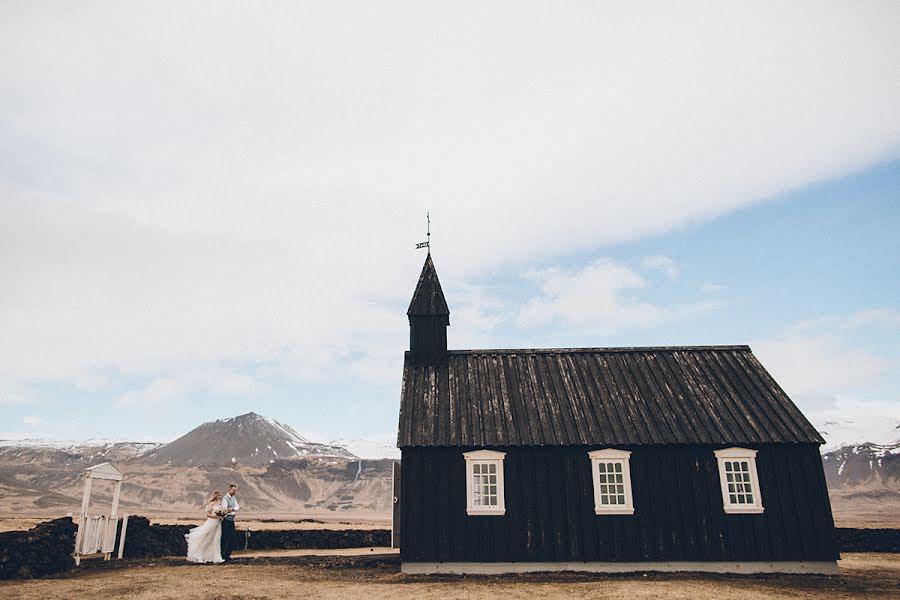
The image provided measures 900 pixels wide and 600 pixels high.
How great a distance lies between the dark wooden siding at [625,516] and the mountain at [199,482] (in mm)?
51869

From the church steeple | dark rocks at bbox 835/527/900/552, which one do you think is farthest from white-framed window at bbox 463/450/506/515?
dark rocks at bbox 835/527/900/552

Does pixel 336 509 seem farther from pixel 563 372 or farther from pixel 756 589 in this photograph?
pixel 756 589

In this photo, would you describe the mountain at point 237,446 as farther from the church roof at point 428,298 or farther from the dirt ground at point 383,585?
the dirt ground at point 383,585

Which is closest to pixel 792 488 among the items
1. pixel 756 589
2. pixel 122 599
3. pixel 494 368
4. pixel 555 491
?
pixel 756 589

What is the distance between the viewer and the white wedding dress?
655 inches

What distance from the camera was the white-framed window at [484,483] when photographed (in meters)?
16.5

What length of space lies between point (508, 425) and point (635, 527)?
465cm

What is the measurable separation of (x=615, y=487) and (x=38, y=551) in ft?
50.2

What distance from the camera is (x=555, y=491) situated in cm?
1661

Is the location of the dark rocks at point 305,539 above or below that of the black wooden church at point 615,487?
below

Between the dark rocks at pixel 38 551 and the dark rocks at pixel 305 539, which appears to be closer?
the dark rocks at pixel 38 551

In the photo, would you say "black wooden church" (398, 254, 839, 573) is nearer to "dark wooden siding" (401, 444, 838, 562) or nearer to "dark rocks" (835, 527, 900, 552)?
"dark wooden siding" (401, 444, 838, 562)

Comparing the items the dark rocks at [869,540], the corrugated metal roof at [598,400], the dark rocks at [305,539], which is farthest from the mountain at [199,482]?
the dark rocks at [869,540]

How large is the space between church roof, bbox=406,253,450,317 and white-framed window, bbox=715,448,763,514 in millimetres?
10330
